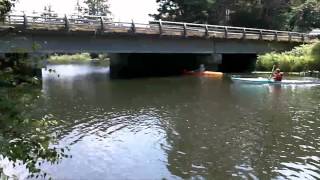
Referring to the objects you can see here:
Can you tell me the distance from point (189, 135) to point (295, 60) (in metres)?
37.1

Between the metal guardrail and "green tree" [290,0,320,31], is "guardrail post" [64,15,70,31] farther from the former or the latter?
"green tree" [290,0,320,31]

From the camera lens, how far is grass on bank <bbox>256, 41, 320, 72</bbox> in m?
51.4

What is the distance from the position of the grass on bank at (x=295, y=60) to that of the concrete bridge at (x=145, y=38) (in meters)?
2.63

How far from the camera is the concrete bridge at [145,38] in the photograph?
37.7m

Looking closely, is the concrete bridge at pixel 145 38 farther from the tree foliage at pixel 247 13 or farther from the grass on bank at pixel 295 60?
the tree foliage at pixel 247 13

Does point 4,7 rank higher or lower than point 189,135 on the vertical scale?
higher

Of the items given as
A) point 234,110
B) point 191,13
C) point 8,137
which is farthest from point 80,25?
point 191,13

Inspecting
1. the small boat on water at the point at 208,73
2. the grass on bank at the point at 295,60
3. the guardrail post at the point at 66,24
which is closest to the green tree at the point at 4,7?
the guardrail post at the point at 66,24

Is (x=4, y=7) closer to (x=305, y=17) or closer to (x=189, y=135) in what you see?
(x=189, y=135)

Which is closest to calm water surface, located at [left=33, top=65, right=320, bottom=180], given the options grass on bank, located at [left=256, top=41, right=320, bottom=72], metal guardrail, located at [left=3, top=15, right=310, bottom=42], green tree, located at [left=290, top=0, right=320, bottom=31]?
metal guardrail, located at [left=3, top=15, right=310, bottom=42]

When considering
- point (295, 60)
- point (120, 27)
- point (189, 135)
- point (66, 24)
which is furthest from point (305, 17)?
point (189, 135)

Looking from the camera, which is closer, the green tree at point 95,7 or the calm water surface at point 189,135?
the calm water surface at point 189,135

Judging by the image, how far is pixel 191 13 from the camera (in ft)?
261

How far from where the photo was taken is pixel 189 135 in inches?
720
